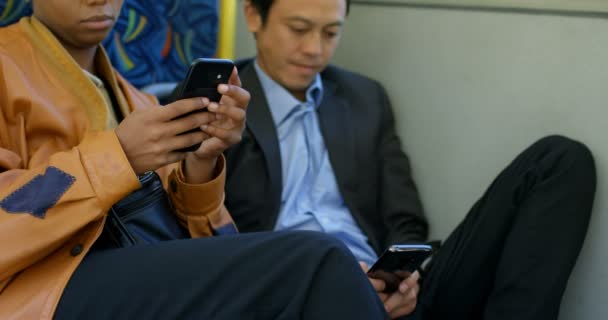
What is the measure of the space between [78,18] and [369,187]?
75cm

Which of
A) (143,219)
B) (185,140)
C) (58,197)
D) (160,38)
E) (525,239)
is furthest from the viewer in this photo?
(160,38)

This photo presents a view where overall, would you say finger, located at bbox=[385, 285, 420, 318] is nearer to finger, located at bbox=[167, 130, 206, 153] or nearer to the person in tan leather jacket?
the person in tan leather jacket

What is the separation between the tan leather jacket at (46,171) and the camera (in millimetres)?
990

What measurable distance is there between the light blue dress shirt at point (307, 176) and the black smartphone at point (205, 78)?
1.70 feet

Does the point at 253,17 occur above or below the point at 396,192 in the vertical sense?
above

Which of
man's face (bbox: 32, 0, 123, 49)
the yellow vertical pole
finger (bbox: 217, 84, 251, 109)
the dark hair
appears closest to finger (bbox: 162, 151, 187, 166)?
finger (bbox: 217, 84, 251, 109)

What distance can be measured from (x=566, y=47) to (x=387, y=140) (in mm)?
493

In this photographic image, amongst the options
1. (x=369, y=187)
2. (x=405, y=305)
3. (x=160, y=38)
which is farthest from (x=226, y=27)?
(x=405, y=305)

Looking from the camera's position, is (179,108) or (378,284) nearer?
(179,108)

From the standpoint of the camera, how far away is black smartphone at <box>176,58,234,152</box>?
3.46ft

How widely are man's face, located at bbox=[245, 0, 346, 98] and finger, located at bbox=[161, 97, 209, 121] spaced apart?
57 cm

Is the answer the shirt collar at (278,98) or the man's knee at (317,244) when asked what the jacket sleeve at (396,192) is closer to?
the shirt collar at (278,98)

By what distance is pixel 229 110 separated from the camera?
1.15 m

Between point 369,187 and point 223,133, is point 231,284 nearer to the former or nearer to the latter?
point 223,133
